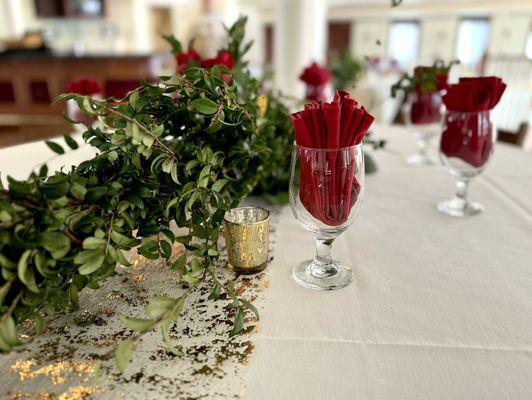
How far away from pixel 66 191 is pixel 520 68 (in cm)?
420

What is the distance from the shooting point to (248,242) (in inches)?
23.2

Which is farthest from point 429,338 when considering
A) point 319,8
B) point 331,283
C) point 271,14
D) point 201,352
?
point 271,14

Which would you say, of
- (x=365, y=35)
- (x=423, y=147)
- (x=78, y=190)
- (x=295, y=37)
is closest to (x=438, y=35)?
(x=365, y=35)

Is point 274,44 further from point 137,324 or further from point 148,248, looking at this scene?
point 137,324

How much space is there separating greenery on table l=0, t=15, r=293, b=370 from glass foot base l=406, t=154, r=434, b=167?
626 millimetres

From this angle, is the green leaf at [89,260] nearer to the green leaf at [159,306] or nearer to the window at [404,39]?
the green leaf at [159,306]

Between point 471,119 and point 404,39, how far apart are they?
9.78 m

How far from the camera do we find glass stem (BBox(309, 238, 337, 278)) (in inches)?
23.6

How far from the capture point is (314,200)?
538 mm

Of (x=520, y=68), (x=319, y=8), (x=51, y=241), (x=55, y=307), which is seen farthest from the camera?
(x=520, y=68)

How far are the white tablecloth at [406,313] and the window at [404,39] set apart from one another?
30.9 feet

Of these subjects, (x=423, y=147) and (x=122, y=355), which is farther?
(x=423, y=147)

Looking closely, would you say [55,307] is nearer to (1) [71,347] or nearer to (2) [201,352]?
(1) [71,347]

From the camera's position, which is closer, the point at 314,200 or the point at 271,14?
the point at 314,200
